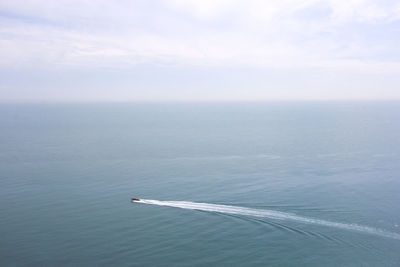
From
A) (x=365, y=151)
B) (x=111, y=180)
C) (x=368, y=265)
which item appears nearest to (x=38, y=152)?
(x=111, y=180)

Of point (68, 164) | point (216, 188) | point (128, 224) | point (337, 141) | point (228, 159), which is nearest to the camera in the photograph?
point (128, 224)

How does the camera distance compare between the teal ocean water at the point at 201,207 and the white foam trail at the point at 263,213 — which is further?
the white foam trail at the point at 263,213

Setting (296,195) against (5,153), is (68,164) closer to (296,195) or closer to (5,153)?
(5,153)

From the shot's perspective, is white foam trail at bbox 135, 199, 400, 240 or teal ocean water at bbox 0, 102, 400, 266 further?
white foam trail at bbox 135, 199, 400, 240

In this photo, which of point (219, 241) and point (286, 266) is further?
point (219, 241)
